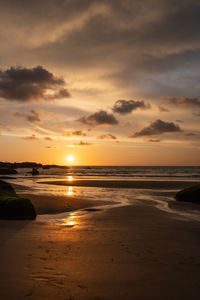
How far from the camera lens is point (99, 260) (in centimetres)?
508

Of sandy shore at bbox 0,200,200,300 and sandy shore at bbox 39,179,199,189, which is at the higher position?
sandy shore at bbox 0,200,200,300

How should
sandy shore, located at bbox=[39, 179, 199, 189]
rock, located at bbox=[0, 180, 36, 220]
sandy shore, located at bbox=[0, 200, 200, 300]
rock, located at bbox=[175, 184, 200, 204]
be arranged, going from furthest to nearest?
sandy shore, located at bbox=[39, 179, 199, 189] < rock, located at bbox=[175, 184, 200, 204] < rock, located at bbox=[0, 180, 36, 220] < sandy shore, located at bbox=[0, 200, 200, 300]

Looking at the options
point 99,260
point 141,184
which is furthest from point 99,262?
point 141,184

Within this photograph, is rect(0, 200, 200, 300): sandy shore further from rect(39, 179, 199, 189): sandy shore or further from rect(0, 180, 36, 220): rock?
rect(39, 179, 199, 189): sandy shore

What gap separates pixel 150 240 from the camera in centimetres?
663

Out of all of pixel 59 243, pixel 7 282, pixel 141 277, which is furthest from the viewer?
pixel 59 243

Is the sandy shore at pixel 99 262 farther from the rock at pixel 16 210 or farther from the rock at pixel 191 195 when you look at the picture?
the rock at pixel 191 195

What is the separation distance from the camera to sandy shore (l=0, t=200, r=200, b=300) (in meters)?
3.79

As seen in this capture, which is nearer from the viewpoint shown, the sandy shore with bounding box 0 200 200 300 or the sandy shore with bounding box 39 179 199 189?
the sandy shore with bounding box 0 200 200 300

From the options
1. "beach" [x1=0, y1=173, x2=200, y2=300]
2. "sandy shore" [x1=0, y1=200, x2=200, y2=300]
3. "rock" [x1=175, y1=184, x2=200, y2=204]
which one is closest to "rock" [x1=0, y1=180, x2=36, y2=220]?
"beach" [x1=0, y1=173, x2=200, y2=300]

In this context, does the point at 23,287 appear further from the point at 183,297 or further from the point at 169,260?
the point at 169,260

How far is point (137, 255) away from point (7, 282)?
2844 millimetres

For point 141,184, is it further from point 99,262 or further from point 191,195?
point 99,262

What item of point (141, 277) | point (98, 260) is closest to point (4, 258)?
point (98, 260)
